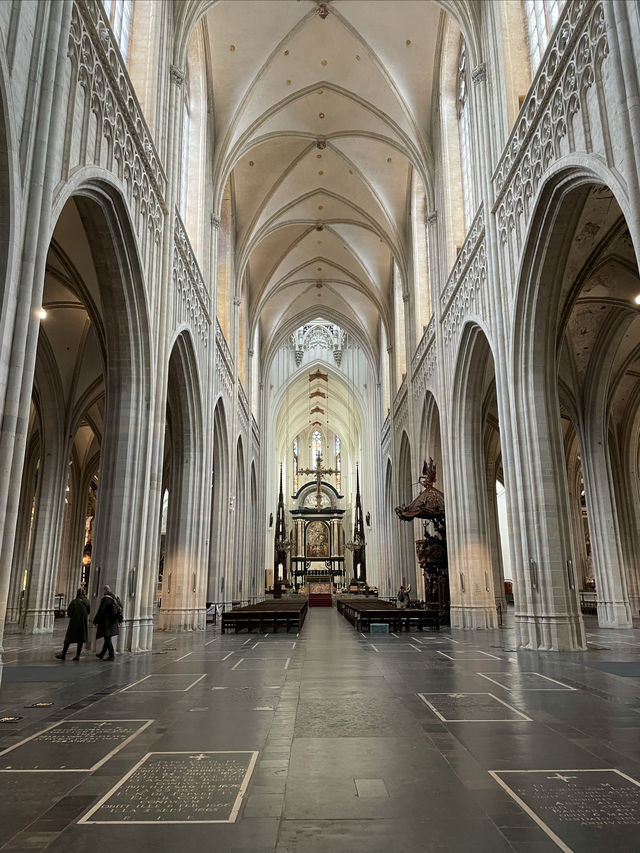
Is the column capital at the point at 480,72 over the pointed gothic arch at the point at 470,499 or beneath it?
over

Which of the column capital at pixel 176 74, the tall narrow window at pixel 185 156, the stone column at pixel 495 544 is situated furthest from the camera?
the stone column at pixel 495 544

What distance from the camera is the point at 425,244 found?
24.1 m

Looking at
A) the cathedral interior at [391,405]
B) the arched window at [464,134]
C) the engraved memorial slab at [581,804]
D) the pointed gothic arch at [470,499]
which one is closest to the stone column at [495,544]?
the cathedral interior at [391,405]

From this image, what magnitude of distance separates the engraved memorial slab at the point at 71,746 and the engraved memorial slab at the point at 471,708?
2.75 metres

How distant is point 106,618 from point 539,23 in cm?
1404

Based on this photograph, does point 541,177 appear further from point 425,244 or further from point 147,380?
point 425,244

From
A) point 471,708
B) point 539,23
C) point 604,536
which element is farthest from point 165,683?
point 604,536

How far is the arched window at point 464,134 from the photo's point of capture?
1773 centimetres

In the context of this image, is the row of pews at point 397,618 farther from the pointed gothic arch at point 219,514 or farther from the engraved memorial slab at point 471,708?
the engraved memorial slab at point 471,708

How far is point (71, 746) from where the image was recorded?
477 centimetres

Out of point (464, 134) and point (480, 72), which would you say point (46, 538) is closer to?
point (464, 134)

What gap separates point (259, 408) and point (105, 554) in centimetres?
2673

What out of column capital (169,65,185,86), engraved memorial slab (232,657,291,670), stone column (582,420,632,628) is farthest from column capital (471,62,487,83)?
engraved memorial slab (232,657,291,670)

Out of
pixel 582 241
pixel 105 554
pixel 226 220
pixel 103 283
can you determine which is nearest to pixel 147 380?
pixel 103 283
